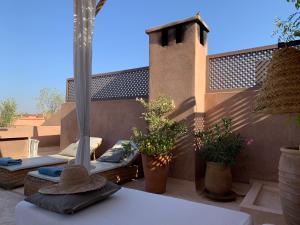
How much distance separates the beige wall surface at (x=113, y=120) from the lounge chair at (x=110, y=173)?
1017 millimetres

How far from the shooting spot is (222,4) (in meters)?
6.29

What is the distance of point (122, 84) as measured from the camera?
637 centimetres

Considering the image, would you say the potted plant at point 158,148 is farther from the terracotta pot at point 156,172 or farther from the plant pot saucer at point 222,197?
the plant pot saucer at point 222,197

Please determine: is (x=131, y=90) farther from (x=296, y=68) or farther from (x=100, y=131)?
(x=296, y=68)

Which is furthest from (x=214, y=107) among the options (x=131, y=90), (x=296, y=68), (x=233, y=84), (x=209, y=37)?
(x=296, y=68)

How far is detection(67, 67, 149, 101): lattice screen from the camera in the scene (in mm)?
5898

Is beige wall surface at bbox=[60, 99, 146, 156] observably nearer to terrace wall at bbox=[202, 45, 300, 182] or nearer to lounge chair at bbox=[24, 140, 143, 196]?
lounge chair at bbox=[24, 140, 143, 196]

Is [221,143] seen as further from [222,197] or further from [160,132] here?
[160,132]

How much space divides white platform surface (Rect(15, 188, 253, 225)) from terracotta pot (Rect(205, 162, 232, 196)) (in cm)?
207

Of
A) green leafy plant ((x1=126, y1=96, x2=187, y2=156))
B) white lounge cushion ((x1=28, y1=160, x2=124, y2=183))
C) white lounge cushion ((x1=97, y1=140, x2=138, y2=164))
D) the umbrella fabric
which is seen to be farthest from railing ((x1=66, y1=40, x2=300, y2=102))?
the umbrella fabric

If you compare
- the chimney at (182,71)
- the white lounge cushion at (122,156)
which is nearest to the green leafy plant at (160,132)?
the chimney at (182,71)

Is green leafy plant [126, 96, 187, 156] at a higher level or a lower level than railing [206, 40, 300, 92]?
lower

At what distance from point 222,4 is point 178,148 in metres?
4.24

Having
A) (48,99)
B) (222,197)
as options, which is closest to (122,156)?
(222,197)
